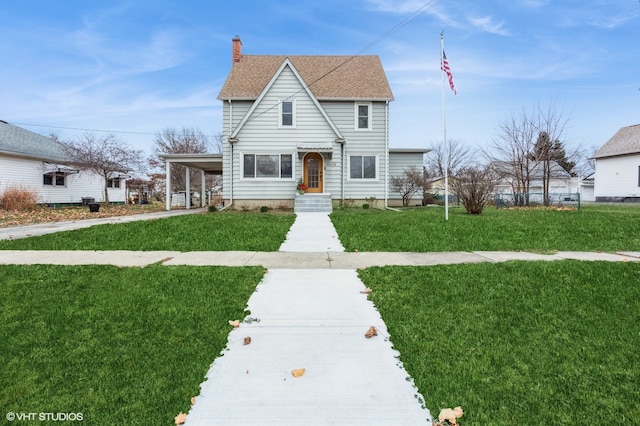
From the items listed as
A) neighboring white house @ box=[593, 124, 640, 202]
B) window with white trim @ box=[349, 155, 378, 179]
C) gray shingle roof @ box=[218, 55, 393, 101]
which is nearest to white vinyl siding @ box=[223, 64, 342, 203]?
window with white trim @ box=[349, 155, 378, 179]

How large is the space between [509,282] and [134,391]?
16.9 ft

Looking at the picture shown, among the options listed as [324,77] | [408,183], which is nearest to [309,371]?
[408,183]

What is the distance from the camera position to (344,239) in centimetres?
941

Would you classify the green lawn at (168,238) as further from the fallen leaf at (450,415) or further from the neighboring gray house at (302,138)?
the neighboring gray house at (302,138)

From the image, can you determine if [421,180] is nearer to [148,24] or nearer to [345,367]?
[148,24]

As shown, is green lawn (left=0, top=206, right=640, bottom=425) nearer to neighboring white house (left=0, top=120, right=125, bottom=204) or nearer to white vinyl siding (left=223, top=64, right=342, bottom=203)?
white vinyl siding (left=223, top=64, right=342, bottom=203)

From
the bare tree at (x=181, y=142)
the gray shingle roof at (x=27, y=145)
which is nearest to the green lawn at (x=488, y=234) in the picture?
the gray shingle roof at (x=27, y=145)

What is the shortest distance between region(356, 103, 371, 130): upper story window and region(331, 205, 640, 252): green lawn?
9221mm

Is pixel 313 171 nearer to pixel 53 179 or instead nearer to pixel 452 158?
pixel 53 179

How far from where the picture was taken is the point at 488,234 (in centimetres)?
961

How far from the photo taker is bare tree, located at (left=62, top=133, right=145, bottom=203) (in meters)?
24.2

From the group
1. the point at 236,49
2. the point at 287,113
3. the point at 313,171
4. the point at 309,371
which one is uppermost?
the point at 236,49

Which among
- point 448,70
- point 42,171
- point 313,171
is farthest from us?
point 42,171

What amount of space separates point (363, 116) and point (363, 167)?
119 inches
